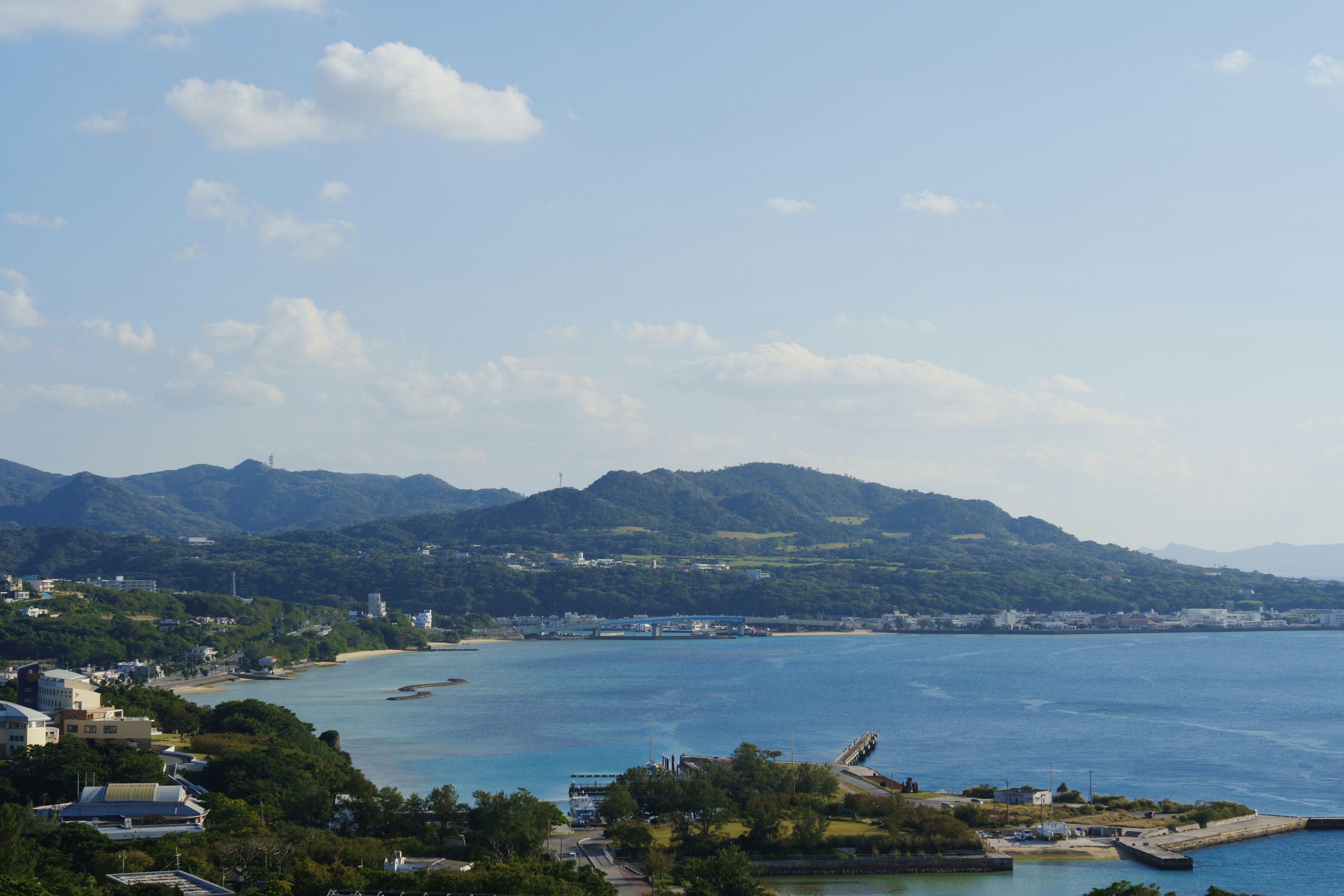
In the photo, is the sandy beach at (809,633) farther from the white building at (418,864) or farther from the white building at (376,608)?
the white building at (418,864)

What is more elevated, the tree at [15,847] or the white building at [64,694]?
the white building at [64,694]

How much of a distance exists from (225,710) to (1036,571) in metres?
105

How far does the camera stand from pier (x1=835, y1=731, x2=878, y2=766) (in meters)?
36.9

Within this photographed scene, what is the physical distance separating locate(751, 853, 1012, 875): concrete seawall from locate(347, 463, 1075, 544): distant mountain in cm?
12290

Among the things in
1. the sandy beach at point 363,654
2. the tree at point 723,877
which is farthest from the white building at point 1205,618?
the tree at point 723,877

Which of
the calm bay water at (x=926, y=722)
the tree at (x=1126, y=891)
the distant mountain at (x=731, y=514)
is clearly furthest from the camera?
the distant mountain at (x=731, y=514)

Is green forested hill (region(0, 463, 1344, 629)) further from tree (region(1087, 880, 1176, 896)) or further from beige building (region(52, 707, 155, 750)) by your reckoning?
tree (region(1087, 880, 1176, 896))

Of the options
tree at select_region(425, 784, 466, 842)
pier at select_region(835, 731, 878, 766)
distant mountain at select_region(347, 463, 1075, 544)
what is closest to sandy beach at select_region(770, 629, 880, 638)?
distant mountain at select_region(347, 463, 1075, 544)

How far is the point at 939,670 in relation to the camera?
6738cm

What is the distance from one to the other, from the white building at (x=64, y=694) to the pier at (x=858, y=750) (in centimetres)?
1938

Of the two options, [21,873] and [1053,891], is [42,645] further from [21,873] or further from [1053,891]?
[1053,891]

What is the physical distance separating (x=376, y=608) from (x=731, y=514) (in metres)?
81.9

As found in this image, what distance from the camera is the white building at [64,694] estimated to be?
3091 cm

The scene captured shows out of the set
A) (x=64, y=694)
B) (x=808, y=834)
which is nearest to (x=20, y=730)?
(x=64, y=694)
